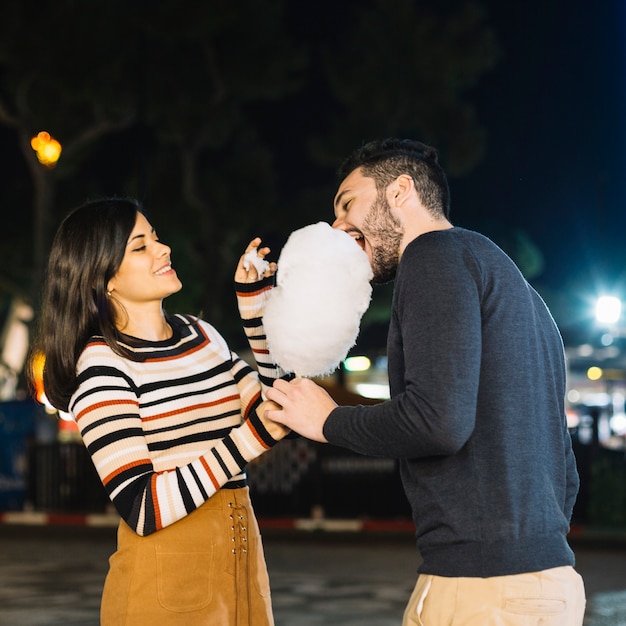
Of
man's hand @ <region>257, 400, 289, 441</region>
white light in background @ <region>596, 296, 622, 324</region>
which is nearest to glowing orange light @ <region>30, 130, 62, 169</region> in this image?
white light in background @ <region>596, 296, 622, 324</region>

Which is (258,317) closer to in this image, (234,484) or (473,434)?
(234,484)

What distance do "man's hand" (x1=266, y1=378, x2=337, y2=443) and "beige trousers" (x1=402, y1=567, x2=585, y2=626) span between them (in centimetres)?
45

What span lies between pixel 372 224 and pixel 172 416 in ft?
2.83

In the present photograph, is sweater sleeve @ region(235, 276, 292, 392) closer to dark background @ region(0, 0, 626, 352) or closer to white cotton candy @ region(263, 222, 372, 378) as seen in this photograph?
white cotton candy @ region(263, 222, 372, 378)

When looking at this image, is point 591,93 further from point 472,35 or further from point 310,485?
point 310,485

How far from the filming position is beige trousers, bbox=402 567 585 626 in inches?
98.0

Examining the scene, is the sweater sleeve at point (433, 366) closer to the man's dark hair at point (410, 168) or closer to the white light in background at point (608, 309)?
the man's dark hair at point (410, 168)

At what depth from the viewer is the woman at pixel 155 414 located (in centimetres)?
304

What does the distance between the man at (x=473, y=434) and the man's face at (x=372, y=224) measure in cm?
13

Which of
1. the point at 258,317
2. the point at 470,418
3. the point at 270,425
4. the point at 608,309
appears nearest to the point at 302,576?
the point at 258,317

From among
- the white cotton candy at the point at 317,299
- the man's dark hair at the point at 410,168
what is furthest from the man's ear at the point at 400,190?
the white cotton candy at the point at 317,299

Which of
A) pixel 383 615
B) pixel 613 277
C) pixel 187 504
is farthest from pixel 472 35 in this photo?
pixel 187 504

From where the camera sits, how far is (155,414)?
3.17m

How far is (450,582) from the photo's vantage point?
253 centimetres
